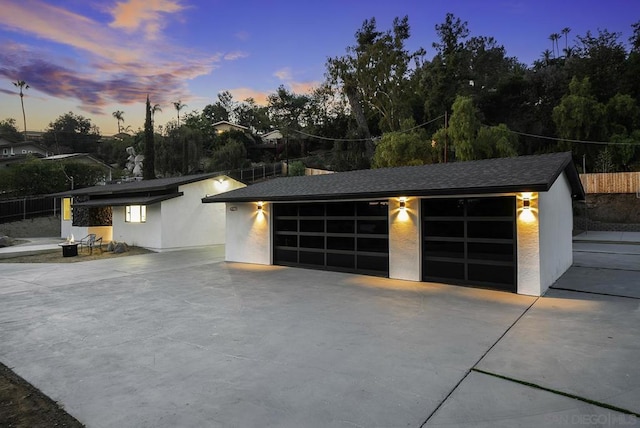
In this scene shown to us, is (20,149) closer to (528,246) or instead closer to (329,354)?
(329,354)

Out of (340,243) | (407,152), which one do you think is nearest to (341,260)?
(340,243)

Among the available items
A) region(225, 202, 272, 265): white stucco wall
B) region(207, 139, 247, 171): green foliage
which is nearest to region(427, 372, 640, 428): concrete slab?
region(225, 202, 272, 265): white stucco wall

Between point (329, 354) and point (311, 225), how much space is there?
242 inches

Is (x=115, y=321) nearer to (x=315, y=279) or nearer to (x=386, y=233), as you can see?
(x=315, y=279)

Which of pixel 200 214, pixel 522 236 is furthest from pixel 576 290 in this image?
pixel 200 214

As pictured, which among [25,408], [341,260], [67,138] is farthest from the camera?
[67,138]

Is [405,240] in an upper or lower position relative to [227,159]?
lower

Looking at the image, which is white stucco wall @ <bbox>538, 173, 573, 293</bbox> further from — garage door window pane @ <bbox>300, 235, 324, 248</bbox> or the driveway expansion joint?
garage door window pane @ <bbox>300, 235, 324, 248</bbox>

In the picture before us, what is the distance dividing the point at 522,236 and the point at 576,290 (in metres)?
1.61

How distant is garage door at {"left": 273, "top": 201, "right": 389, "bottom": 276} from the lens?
8.59 meters

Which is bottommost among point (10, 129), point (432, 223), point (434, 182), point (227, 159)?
point (432, 223)

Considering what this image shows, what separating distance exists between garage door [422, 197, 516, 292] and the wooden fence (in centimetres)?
1697

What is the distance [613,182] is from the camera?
1883 centimetres

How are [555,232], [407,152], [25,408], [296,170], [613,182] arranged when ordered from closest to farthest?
1. [25,408]
2. [555,232]
3. [613,182]
4. [407,152]
5. [296,170]
